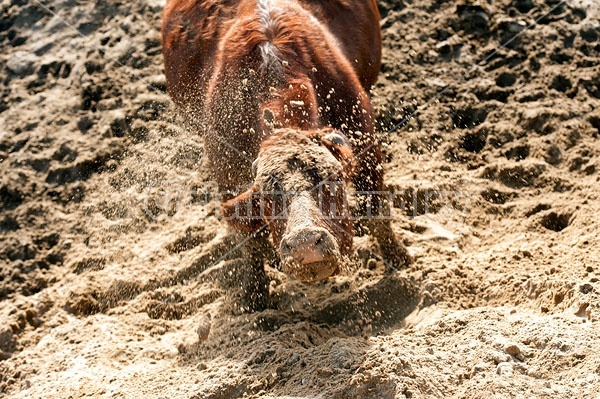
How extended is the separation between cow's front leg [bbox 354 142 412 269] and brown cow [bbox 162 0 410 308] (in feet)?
0.03

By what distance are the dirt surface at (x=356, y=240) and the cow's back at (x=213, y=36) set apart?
38.1 inches

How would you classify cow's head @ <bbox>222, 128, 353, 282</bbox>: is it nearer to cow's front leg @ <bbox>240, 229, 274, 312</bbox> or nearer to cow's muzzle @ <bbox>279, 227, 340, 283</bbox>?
cow's muzzle @ <bbox>279, 227, 340, 283</bbox>

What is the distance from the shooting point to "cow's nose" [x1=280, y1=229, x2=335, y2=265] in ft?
12.6

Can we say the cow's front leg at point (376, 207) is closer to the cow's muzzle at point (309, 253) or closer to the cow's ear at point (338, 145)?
the cow's ear at point (338, 145)

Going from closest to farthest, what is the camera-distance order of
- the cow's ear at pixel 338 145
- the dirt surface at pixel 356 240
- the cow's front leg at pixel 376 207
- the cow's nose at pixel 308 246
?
the cow's nose at pixel 308 246 < the dirt surface at pixel 356 240 < the cow's ear at pixel 338 145 < the cow's front leg at pixel 376 207

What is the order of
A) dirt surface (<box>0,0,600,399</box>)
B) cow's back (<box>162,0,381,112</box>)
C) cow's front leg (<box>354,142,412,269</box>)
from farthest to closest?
cow's back (<box>162,0,381,112</box>), cow's front leg (<box>354,142,412,269</box>), dirt surface (<box>0,0,600,399</box>)

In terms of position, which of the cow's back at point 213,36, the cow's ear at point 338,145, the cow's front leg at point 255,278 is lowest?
the cow's front leg at point 255,278

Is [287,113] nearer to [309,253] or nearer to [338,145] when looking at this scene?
[338,145]

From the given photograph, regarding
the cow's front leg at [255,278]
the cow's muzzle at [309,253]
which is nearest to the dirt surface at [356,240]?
the cow's front leg at [255,278]

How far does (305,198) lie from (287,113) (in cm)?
66

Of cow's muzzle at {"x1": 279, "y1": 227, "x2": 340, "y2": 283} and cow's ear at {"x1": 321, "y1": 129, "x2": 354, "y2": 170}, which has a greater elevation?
cow's ear at {"x1": 321, "y1": 129, "x2": 354, "y2": 170}

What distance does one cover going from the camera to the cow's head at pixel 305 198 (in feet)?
12.7

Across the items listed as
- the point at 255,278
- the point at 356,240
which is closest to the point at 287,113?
the point at 255,278

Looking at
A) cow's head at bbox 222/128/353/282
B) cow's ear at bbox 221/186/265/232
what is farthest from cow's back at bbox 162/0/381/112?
cow's head at bbox 222/128/353/282
